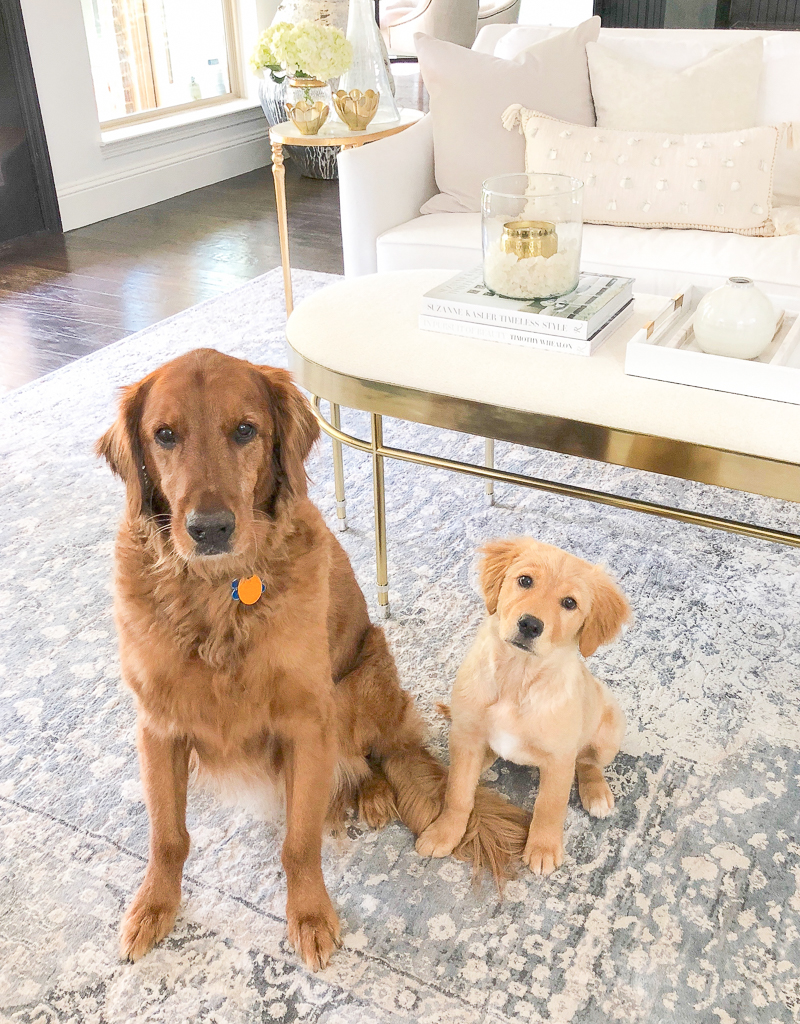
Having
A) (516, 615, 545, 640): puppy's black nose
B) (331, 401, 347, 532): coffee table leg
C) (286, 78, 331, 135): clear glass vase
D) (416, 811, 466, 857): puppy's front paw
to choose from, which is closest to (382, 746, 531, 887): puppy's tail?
(416, 811, 466, 857): puppy's front paw

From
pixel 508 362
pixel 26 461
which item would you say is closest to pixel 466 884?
pixel 508 362

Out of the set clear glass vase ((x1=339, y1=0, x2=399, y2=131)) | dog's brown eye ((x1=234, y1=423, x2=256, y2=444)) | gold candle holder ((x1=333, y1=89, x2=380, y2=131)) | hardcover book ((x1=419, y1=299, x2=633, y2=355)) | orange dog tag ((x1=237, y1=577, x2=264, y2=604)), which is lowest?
orange dog tag ((x1=237, y1=577, x2=264, y2=604))

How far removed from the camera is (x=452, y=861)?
1.39m

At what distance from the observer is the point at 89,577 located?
2.09 metres

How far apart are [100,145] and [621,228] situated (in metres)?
3.29

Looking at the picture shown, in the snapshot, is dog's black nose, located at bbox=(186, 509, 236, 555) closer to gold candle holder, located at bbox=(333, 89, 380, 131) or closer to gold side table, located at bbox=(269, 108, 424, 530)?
gold side table, located at bbox=(269, 108, 424, 530)

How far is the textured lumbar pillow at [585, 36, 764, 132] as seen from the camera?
258 centimetres

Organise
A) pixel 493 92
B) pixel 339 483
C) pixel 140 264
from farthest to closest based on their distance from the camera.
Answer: pixel 140 264
pixel 493 92
pixel 339 483

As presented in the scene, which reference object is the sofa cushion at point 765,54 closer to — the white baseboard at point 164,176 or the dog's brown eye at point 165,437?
the dog's brown eye at point 165,437

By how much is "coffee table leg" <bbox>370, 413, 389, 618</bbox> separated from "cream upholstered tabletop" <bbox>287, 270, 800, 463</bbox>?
158 mm

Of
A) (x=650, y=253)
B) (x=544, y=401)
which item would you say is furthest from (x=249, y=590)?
(x=650, y=253)

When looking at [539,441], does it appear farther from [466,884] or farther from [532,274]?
[466,884]

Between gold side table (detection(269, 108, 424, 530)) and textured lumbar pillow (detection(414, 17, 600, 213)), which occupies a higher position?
textured lumbar pillow (detection(414, 17, 600, 213))

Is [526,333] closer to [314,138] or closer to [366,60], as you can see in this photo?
[314,138]
